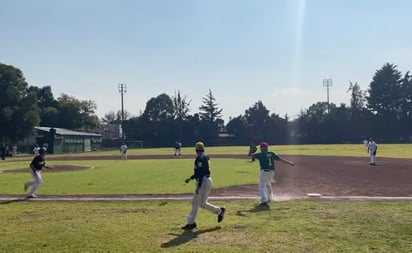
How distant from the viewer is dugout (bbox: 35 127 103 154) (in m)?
78.8

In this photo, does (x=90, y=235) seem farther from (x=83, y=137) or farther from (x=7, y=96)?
(x=83, y=137)

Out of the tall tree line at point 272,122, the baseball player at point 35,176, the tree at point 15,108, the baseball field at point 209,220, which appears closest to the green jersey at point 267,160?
the baseball field at point 209,220

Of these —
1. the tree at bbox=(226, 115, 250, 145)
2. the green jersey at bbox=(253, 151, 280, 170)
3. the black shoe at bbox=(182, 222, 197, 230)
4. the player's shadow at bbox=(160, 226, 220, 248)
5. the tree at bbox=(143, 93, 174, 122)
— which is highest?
the tree at bbox=(143, 93, 174, 122)

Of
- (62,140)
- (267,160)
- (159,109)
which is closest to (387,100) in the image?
(159,109)

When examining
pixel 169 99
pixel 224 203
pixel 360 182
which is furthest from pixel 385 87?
pixel 224 203

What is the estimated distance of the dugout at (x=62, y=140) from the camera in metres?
78.8

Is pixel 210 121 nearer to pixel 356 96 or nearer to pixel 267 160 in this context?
pixel 356 96

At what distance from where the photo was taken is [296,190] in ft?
60.3

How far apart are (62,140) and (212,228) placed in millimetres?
75424

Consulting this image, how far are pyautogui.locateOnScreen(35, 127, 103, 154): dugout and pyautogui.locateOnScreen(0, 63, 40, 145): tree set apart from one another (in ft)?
10.5

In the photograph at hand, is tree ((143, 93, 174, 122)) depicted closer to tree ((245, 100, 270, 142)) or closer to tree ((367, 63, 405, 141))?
tree ((245, 100, 270, 142))

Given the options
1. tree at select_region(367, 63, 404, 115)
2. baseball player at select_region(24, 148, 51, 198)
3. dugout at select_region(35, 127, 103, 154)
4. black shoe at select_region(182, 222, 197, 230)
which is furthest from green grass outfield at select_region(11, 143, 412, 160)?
black shoe at select_region(182, 222, 197, 230)

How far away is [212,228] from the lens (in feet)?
34.0

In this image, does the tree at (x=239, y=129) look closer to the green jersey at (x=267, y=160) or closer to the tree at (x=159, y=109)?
the tree at (x=159, y=109)
